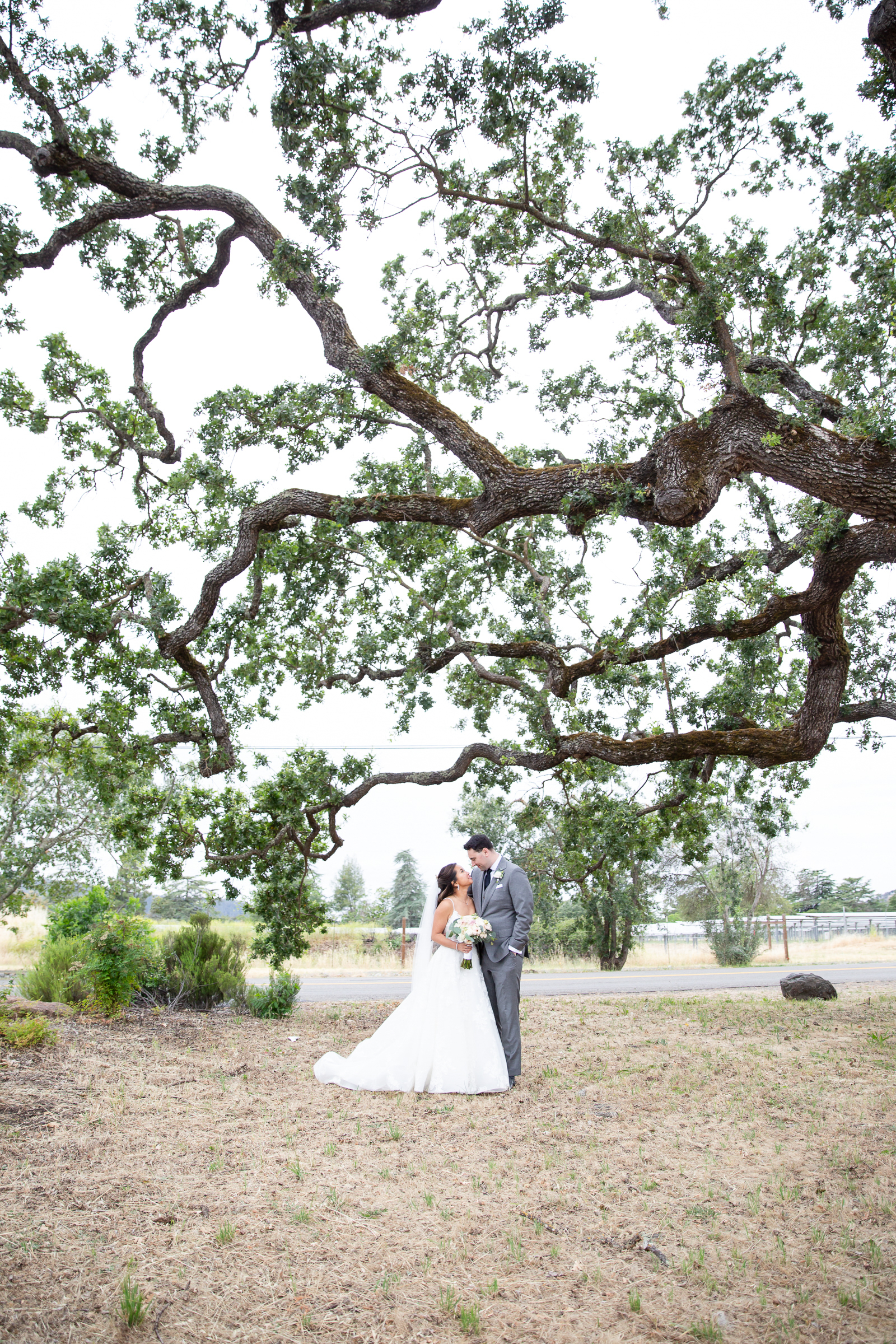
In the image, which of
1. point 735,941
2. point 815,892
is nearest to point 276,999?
point 735,941

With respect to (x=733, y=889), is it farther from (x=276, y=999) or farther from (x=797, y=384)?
(x=797, y=384)

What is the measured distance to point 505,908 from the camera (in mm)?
7512

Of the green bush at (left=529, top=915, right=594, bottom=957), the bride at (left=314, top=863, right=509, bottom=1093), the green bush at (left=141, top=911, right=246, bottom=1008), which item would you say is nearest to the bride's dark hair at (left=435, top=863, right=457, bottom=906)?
the bride at (left=314, top=863, right=509, bottom=1093)

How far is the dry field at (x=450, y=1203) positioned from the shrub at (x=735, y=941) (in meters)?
19.0

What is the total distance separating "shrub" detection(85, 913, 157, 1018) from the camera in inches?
395

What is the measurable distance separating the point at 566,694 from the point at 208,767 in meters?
4.50

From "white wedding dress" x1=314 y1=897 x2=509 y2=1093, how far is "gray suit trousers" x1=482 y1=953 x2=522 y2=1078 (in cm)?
13

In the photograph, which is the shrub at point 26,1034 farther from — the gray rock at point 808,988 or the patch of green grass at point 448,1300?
the gray rock at point 808,988

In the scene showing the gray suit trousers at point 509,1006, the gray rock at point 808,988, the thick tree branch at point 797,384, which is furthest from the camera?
the gray rock at point 808,988

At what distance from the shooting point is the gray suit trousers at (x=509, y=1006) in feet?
23.7

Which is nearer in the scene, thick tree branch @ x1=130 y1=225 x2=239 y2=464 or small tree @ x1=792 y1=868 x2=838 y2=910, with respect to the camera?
thick tree branch @ x1=130 y1=225 x2=239 y2=464

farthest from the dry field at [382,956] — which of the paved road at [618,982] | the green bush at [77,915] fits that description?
the green bush at [77,915]

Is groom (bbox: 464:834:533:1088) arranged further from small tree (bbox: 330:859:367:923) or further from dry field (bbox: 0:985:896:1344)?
small tree (bbox: 330:859:367:923)

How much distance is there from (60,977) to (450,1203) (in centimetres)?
797
